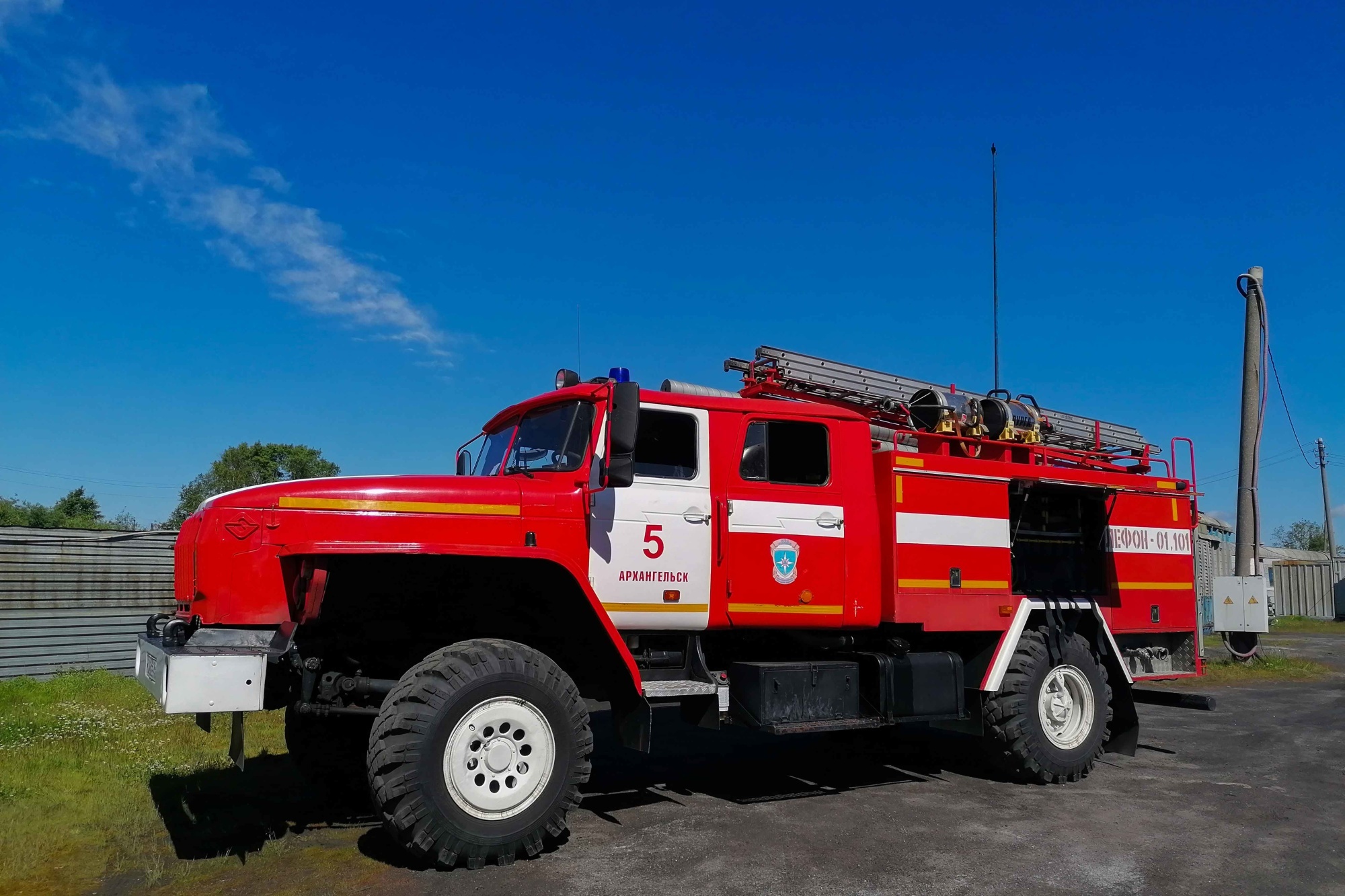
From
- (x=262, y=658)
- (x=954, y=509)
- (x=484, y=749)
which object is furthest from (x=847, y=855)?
(x=262, y=658)

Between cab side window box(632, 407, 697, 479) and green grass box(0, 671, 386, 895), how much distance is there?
2955 mm

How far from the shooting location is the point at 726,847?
596 centimetres

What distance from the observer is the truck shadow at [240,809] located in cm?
602

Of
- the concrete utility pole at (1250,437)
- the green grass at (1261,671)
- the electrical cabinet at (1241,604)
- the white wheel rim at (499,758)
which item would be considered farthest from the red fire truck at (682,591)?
the concrete utility pole at (1250,437)

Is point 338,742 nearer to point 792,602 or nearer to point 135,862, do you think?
point 135,862

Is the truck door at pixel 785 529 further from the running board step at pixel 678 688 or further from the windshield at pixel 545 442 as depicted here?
the windshield at pixel 545 442

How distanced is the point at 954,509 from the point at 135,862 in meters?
6.09

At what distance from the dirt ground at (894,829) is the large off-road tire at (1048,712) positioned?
19 cm

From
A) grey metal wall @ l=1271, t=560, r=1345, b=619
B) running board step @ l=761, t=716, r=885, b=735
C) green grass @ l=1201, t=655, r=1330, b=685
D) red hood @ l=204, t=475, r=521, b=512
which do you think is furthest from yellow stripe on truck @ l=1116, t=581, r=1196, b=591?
grey metal wall @ l=1271, t=560, r=1345, b=619

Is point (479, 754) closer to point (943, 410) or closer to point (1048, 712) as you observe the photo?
point (943, 410)

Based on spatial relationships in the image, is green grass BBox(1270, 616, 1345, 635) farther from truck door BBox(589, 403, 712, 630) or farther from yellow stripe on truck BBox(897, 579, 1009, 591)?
truck door BBox(589, 403, 712, 630)

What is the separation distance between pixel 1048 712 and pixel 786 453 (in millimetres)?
3309

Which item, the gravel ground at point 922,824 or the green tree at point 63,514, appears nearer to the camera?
the gravel ground at point 922,824

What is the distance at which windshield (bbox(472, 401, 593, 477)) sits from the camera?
21.5ft
